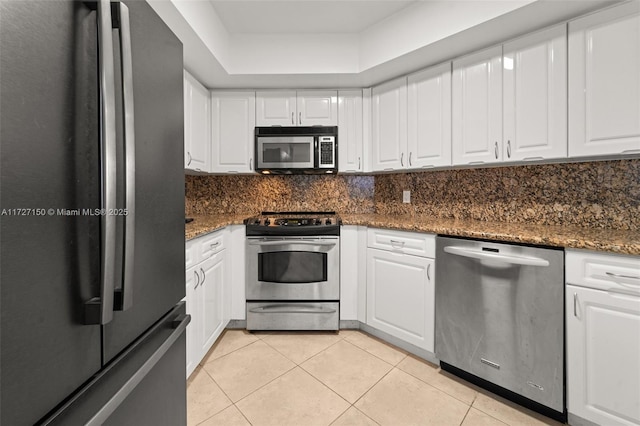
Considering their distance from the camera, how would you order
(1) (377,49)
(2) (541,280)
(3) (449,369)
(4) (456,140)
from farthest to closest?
(1) (377,49), (4) (456,140), (3) (449,369), (2) (541,280)

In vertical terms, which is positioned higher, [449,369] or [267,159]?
[267,159]

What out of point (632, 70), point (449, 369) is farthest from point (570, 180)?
point (449, 369)

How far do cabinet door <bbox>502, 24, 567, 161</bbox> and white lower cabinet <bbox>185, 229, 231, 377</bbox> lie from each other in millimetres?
2173

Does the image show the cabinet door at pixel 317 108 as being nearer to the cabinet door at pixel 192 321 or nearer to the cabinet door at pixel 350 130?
the cabinet door at pixel 350 130

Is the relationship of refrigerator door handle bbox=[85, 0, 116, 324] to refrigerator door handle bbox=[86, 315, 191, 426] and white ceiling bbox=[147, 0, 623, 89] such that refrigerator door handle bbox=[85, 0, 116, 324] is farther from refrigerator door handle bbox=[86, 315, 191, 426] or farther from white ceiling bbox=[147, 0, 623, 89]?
white ceiling bbox=[147, 0, 623, 89]

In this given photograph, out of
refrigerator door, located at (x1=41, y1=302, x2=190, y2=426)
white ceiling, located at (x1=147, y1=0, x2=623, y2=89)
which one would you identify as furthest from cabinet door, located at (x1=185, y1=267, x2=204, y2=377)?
white ceiling, located at (x1=147, y1=0, x2=623, y2=89)

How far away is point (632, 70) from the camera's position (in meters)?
1.41

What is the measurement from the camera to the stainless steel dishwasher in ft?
4.61

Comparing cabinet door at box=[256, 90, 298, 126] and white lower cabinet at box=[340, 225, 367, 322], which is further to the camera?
cabinet door at box=[256, 90, 298, 126]

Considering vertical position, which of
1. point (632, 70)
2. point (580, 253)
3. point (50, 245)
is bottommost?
point (580, 253)

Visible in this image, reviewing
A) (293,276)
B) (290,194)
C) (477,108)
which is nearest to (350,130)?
(290,194)

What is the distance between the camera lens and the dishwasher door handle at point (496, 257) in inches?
56.3

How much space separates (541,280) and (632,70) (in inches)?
47.1

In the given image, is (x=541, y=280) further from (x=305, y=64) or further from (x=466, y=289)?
(x=305, y=64)
